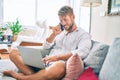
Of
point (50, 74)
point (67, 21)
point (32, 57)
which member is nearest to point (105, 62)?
point (50, 74)

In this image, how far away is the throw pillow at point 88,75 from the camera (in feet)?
5.45

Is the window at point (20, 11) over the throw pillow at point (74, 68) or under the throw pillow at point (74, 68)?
over

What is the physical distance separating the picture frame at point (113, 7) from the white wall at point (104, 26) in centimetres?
7

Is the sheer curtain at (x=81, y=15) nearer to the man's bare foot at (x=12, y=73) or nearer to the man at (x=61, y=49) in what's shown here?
the man at (x=61, y=49)

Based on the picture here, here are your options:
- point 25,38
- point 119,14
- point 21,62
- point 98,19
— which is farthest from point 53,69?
point 25,38

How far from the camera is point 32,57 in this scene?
6.10ft

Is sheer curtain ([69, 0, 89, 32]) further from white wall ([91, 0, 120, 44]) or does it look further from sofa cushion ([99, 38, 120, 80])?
sofa cushion ([99, 38, 120, 80])

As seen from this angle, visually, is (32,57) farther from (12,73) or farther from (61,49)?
(61,49)

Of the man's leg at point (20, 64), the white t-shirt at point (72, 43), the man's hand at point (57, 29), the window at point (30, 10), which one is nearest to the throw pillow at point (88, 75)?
the white t-shirt at point (72, 43)

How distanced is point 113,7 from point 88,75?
1256 millimetres

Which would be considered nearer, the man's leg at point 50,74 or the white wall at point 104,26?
the man's leg at point 50,74

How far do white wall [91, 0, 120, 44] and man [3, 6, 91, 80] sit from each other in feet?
1.96

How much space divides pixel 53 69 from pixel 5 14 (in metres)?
3.09

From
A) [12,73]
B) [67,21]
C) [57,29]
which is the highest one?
[67,21]
